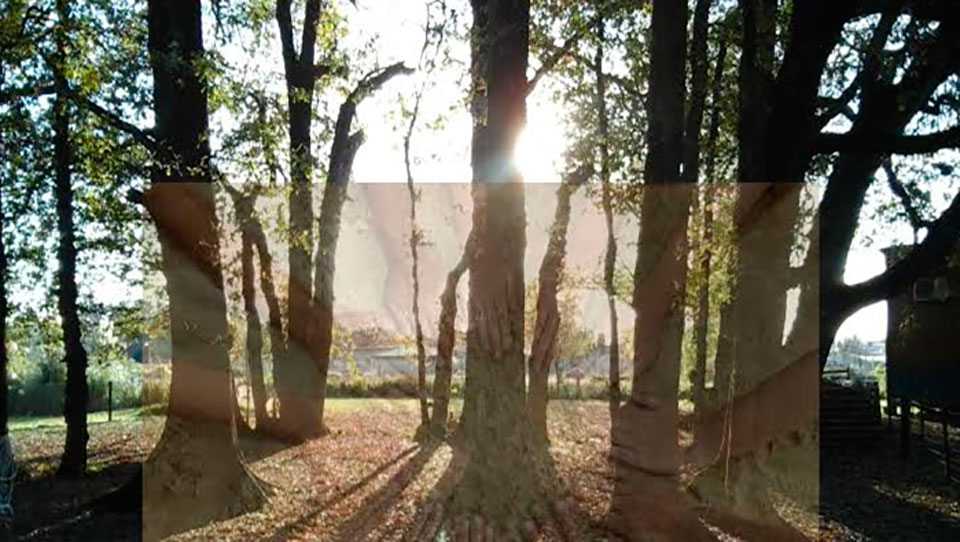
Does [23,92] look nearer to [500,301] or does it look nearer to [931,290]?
[500,301]

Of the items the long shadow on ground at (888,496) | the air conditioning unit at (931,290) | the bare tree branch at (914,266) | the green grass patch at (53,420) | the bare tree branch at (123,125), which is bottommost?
the green grass patch at (53,420)

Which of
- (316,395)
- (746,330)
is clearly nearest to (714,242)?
(746,330)

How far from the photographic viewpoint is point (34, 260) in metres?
15.2

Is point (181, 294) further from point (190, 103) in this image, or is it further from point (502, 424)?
point (502, 424)

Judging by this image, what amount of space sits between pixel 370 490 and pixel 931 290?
11.0m

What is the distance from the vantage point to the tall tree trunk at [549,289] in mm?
15391

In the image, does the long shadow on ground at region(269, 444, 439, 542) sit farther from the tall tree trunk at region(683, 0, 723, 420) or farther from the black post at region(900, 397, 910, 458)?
the black post at region(900, 397, 910, 458)

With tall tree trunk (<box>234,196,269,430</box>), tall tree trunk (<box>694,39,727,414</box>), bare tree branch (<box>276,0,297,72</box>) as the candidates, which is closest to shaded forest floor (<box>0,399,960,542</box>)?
tall tree trunk (<box>234,196,269,430</box>)

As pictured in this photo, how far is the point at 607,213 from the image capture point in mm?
16047

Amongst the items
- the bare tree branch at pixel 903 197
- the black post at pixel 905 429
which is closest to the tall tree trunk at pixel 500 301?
the bare tree branch at pixel 903 197

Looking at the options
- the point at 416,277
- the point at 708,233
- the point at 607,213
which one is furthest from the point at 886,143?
the point at 416,277

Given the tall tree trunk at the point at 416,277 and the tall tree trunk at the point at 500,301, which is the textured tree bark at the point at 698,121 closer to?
the tall tree trunk at the point at 500,301

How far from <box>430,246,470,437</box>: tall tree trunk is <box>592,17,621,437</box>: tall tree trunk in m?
2.91

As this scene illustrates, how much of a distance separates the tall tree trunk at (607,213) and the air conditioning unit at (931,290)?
5.47 meters
